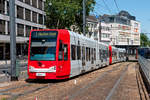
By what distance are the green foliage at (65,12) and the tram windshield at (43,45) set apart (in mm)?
30259

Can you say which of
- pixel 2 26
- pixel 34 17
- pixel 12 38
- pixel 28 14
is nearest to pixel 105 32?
pixel 34 17

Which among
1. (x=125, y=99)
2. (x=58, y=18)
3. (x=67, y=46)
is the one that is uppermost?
(x=58, y=18)

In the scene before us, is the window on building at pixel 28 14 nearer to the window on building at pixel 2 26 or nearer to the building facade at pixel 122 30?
the window on building at pixel 2 26

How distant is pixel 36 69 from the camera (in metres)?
13.3

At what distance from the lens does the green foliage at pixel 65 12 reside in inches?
1781

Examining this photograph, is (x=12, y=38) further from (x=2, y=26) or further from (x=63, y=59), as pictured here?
(x=2, y=26)

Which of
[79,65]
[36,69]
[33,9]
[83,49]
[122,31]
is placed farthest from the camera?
[122,31]

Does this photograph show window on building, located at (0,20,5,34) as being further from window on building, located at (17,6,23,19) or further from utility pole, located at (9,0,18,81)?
utility pole, located at (9,0,18,81)

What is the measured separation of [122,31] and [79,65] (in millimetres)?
92722

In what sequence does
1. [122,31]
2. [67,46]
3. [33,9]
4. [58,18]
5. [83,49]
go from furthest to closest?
[122,31] < [33,9] < [58,18] < [83,49] < [67,46]

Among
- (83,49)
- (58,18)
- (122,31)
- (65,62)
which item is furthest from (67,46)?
(122,31)

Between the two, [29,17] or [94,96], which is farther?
[29,17]

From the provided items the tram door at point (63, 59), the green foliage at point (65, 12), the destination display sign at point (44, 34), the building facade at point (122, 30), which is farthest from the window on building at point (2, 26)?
the building facade at point (122, 30)

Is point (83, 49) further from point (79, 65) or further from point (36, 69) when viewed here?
point (36, 69)
